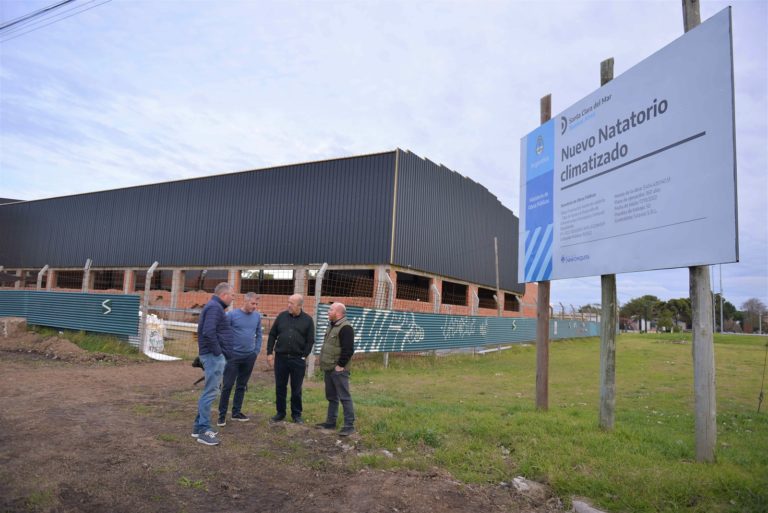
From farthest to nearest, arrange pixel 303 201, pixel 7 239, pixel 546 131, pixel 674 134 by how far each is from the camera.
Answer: pixel 7 239, pixel 303 201, pixel 546 131, pixel 674 134

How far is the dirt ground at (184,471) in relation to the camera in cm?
410

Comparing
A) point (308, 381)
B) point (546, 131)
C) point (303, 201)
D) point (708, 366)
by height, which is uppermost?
point (303, 201)

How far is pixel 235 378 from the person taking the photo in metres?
6.79

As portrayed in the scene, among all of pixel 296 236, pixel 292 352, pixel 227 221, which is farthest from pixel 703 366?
pixel 227 221

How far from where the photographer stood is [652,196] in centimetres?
566

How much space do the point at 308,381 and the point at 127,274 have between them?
2743 centimetres

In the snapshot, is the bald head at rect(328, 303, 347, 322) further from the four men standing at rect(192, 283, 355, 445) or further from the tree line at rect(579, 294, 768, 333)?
the tree line at rect(579, 294, 768, 333)

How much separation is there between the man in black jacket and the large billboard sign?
3.78 m

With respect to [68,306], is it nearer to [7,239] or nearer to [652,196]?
[652,196]

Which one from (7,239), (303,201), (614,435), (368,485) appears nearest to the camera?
(368,485)

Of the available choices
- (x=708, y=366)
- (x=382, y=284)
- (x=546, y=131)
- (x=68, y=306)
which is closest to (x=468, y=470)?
(x=708, y=366)

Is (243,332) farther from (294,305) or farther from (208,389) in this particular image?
(208,389)

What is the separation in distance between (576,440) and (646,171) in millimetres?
3282

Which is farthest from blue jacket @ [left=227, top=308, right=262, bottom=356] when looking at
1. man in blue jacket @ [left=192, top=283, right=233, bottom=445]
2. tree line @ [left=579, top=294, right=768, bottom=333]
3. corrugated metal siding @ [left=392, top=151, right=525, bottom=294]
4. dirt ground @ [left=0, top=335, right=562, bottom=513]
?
tree line @ [left=579, top=294, right=768, bottom=333]
